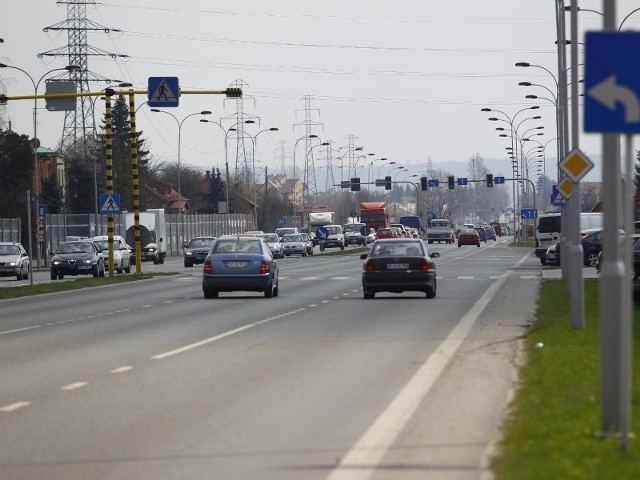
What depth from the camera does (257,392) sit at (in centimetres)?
1521

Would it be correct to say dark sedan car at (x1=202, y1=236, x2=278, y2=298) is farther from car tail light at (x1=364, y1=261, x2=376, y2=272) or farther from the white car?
the white car

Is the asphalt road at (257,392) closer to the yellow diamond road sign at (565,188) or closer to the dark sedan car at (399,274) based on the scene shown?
the yellow diamond road sign at (565,188)

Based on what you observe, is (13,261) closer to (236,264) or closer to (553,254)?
(553,254)

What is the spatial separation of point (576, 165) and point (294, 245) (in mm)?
71984

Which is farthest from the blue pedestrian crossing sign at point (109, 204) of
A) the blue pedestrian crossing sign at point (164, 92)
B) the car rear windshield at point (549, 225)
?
the car rear windshield at point (549, 225)

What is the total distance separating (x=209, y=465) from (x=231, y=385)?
5565 mm

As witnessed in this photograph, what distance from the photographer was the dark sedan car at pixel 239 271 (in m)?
37.7

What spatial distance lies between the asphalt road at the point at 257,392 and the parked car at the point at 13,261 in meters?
30.2

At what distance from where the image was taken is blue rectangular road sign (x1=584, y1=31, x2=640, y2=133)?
1045 cm

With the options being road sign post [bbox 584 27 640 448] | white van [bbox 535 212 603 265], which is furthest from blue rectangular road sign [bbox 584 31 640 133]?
white van [bbox 535 212 603 265]

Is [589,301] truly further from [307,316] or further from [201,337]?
[201,337]

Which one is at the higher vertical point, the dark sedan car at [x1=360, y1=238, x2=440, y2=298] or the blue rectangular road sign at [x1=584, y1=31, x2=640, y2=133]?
the blue rectangular road sign at [x1=584, y1=31, x2=640, y2=133]

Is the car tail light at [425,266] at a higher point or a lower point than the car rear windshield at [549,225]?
lower

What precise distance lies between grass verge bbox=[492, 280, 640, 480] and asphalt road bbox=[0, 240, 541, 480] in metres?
0.27
